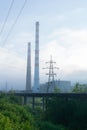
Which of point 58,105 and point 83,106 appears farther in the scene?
point 58,105

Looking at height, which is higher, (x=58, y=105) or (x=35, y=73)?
(x=35, y=73)

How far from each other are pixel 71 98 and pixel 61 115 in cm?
268

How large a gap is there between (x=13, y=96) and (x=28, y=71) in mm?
36831

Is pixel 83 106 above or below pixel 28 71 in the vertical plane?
below

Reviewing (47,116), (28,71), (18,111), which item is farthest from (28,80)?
(18,111)

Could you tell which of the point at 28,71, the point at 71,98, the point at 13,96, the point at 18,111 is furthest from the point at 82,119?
the point at 28,71

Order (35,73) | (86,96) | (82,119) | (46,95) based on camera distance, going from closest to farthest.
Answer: (82,119) → (86,96) → (46,95) → (35,73)

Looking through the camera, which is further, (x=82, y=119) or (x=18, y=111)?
(x=82, y=119)

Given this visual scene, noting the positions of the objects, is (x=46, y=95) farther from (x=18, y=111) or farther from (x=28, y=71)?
(x=28, y=71)

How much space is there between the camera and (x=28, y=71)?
294ft

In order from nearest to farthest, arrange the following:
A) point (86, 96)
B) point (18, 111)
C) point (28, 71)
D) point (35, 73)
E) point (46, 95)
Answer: point (18, 111)
point (86, 96)
point (46, 95)
point (35, 73)
point (28, 71)

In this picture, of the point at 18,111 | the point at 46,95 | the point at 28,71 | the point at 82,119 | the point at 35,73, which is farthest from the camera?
the point at 28,71

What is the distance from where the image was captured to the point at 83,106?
132 ft

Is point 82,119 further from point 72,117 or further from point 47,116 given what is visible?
point 47,116
